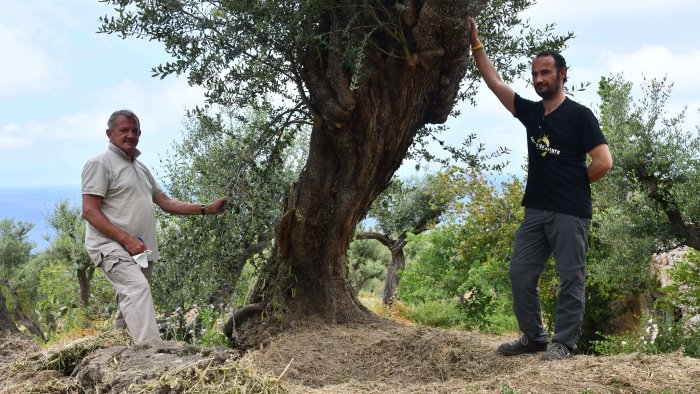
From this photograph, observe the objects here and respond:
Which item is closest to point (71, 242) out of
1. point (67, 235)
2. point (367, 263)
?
point (67, 235)

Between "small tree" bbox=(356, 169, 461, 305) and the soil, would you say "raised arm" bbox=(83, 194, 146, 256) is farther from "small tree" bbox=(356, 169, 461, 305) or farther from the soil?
"small tree" bbox=(356, 169, 461, 305)

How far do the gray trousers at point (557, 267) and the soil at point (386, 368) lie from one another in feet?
0.96

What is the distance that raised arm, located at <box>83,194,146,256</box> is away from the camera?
6328 millimetres

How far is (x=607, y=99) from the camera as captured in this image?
9680 millimetres

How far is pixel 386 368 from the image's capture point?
6.93 m

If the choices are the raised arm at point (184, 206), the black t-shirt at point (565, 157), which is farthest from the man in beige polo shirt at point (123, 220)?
the black t-shirt at point (565, 157)

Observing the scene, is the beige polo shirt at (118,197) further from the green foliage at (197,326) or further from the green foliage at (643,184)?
the green foliage at (643,184)

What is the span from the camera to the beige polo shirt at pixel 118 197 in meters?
6.41

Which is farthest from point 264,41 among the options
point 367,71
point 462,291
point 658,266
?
point 658,266

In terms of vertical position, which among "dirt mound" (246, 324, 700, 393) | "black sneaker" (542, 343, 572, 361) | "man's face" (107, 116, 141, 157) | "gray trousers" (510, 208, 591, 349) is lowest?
"dirt mound" (246, 324, 700, 393)

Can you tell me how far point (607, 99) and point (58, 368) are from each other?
7.78 metres

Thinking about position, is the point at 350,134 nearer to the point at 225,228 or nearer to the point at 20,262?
the point at 225,228

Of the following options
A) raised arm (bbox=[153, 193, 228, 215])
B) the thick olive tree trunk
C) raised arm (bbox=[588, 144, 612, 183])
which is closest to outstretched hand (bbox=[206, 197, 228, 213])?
raised arm (bbox=[153, 193, 228, 215])

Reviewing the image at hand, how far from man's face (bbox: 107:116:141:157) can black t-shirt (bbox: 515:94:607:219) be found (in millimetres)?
3893
